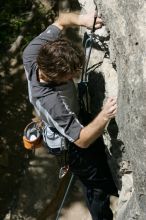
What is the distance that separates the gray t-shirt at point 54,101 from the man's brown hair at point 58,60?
140 mm

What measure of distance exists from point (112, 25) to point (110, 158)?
119 cm

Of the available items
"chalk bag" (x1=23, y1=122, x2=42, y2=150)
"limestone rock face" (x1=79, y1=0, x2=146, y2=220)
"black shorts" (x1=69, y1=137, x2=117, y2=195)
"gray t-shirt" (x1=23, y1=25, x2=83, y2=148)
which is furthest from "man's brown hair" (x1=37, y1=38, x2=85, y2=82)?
"chalk bag" (x1=23, y1=122, x2=42, y2=150)

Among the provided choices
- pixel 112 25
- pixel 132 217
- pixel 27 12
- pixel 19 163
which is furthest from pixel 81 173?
pixel 27 12

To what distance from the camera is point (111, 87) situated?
3791 mm

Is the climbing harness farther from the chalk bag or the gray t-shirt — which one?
the gray t-shirt

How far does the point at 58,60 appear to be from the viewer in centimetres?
329

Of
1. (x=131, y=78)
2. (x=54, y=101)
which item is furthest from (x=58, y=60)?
(x=131, y=78)

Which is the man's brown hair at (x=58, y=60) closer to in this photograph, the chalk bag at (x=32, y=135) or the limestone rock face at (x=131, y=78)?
the limestone rock face at (x=131, y=78)

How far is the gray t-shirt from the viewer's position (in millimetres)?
3404

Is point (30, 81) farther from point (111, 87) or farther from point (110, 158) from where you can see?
point (110, 158)

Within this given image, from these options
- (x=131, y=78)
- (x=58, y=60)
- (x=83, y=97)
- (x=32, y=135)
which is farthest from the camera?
(x=32, y=135)

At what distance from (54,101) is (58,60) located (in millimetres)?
290

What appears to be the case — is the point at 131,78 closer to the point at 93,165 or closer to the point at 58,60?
the point at 58,60

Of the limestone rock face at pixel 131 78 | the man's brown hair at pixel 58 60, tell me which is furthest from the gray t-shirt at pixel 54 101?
the limestone rock face at pixel 131 78
